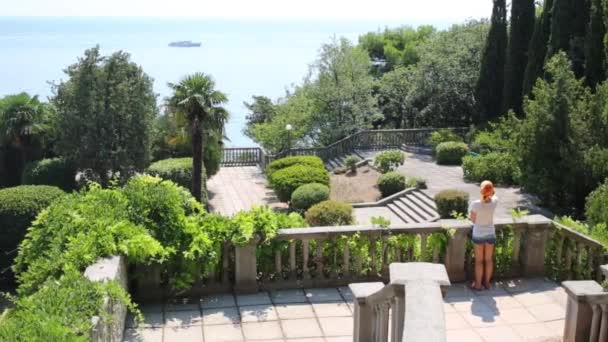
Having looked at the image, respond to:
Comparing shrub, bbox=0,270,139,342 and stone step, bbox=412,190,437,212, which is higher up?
shrub, bbox=0,270,139,342

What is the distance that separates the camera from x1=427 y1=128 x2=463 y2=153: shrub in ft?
110

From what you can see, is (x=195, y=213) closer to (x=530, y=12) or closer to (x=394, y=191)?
(x=394, y=191)

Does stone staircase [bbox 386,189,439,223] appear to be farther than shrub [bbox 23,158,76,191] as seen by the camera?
No

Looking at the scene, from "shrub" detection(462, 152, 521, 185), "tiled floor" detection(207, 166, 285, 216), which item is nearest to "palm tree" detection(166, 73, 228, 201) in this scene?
"tiled floor" detection(207, 166, 285, 216)

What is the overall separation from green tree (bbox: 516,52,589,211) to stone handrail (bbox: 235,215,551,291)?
1133cm

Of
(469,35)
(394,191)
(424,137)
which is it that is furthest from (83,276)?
(469,35)

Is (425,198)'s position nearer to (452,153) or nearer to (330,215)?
(330,215)

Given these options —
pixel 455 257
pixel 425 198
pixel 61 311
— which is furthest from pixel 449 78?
pixel 61 311

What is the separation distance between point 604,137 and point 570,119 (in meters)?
1.07

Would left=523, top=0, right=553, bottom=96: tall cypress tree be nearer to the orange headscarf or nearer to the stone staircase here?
the stone staircase

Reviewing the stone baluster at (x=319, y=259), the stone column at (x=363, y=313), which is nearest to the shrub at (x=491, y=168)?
the stone baluster at (x=319, y=259)

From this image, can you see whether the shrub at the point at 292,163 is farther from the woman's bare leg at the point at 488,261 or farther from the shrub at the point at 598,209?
the woman's bare leg at the point at 488,261

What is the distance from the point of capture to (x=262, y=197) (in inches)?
1183

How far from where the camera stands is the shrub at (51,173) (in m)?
27.3
